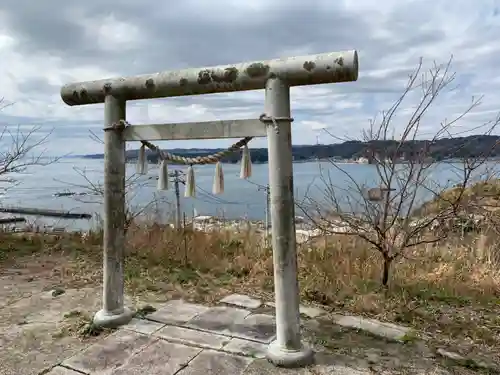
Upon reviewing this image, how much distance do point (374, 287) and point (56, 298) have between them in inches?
119

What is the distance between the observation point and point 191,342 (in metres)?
2.95

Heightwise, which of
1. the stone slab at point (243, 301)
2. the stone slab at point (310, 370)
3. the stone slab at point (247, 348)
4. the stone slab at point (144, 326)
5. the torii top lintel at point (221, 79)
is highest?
the torii top lintel at point (221, 79)

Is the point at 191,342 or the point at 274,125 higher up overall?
the point at 274,125

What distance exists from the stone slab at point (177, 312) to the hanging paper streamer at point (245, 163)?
4.37 feet

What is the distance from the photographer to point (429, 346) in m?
2.94

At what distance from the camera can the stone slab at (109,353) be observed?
8.63 ft

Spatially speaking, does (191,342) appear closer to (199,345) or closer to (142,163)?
(199,345)


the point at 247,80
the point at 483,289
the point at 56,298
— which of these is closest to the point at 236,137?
the point at 247,80

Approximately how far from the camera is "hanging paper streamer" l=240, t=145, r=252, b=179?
111 inches

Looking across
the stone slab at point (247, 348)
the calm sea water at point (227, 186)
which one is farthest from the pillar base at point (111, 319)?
the calm sea water at point (227, 186)

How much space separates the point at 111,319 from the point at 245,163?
158 cm

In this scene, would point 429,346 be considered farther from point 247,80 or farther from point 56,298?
point 56,298

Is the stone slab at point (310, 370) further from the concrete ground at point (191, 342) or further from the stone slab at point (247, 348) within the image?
the stone slab at point (247, 348)

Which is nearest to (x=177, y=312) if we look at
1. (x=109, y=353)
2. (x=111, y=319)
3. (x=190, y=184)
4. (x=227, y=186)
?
(x=111, y=319)
